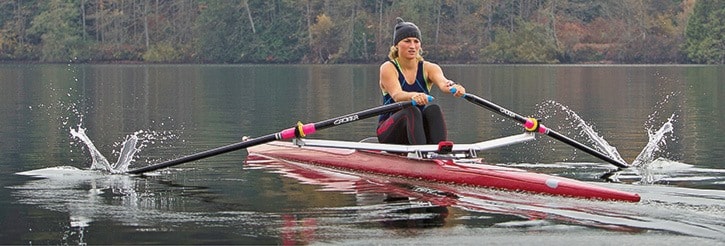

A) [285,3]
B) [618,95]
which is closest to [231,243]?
[618,95]

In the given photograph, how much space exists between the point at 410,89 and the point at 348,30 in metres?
88.4

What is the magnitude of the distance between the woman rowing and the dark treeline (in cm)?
8252

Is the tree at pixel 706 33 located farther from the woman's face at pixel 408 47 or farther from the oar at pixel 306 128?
the oar at pixel 306 128

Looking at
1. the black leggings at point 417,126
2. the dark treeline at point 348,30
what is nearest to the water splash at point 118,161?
the black leggings at point 417,126

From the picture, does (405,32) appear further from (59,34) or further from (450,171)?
(59,34)

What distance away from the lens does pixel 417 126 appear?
1592 centimetres

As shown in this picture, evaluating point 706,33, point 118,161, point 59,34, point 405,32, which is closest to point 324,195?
point 405,32

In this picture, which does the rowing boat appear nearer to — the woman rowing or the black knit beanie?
the woman rowing

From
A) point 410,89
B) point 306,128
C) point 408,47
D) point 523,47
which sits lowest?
point 306,128

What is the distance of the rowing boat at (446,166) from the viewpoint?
45.4ft

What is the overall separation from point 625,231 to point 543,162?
662 cm

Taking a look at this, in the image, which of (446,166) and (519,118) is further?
(519,118)

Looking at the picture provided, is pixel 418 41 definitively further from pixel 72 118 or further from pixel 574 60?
pixel 574 60

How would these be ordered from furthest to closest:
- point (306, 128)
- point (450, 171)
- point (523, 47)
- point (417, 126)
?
point (523, 47) → point (306, 128) → point (417, 126) → point (450, 171)
